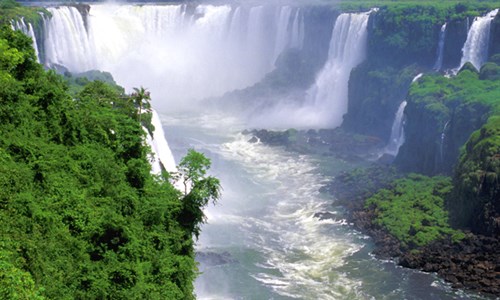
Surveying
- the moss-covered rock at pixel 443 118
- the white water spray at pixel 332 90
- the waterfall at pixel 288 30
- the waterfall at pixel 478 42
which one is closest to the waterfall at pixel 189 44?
the waterfall at pixel 288 30

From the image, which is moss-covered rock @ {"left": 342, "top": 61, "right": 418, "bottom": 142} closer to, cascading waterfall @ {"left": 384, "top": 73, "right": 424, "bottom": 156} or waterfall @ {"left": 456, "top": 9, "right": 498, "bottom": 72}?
cascading waterfall @ {"left": 384, "top": 73, "right": 424, "bottom": 156}

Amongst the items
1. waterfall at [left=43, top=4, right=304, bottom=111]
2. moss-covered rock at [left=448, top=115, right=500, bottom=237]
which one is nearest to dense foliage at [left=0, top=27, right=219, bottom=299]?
moss-covered rock at [left=448, top=115, right=500, bottom=237]

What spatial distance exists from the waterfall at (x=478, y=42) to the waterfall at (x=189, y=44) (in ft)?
88.3

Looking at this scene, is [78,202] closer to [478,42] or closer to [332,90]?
[478,42]

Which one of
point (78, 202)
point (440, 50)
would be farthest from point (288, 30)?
point (78, 202)

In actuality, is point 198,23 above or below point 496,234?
above

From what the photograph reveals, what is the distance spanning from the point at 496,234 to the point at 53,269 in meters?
28.7

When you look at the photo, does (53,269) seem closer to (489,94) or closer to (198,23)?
(489,94)

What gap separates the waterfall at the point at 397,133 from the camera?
58.8m

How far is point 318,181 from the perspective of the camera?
53719 mm

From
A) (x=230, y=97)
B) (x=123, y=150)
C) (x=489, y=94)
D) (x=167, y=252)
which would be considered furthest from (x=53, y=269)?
(x=230, y=97)

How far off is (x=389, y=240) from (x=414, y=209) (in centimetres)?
450

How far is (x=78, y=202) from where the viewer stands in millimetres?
20484

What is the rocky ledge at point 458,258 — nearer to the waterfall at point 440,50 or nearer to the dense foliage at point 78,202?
the dense foliage at point 78,202
